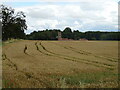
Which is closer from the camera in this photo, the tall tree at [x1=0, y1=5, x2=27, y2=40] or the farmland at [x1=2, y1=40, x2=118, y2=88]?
the farmland at [x1=2, y1=40, x2=118, y2=88]

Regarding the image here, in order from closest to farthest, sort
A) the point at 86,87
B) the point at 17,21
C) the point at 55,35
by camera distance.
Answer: the point at 86,87 → the point at 17,21 → the point at 55,35

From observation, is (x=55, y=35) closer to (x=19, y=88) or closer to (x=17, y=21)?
(x=17, y=21)

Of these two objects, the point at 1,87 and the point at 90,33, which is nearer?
the point at 1,87

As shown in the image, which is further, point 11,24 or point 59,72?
point 11,24

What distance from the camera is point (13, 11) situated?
83812 millimetres

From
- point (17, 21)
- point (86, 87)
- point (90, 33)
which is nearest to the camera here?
point (86, 87)

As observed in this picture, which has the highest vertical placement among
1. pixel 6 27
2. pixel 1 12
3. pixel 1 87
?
pixel 1 12

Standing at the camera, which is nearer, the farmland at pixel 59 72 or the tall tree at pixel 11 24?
the farmland at pixel 59 72

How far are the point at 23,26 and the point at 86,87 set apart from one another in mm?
80378

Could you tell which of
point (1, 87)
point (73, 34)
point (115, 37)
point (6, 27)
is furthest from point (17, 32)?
point (1, 87)

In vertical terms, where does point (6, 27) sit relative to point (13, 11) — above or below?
below

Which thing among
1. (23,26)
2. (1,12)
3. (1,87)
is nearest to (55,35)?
(23,26)

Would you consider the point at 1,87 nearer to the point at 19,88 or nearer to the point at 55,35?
the point at 19,88

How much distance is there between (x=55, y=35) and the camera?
116688 millimetres
